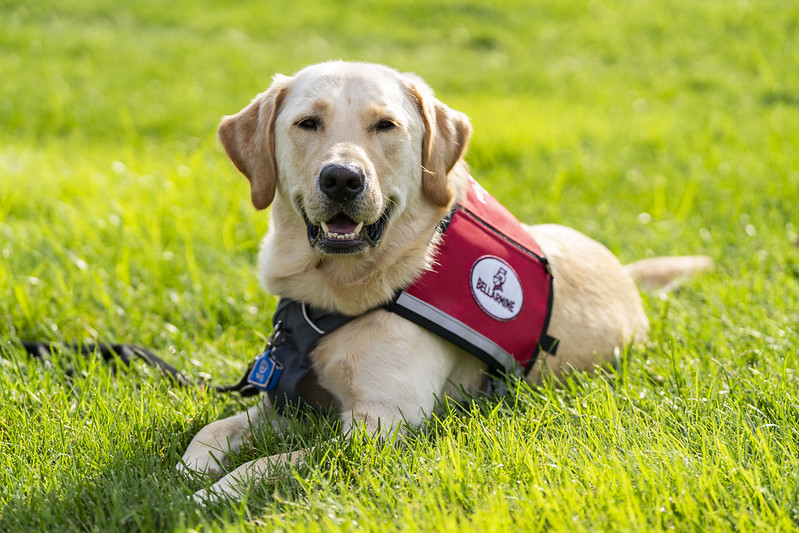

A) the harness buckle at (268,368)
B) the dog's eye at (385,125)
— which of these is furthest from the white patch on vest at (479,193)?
the harness buckle at (268,368)

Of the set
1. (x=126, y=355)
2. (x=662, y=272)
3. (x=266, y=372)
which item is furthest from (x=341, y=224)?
(x=662, y=272)

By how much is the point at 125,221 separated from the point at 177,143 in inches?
113

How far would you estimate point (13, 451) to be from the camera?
9.26ft

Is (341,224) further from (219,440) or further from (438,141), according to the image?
(219,440)

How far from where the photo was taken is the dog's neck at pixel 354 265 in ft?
10.1

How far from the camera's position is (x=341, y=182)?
285 cm

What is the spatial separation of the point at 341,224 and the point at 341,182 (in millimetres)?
230

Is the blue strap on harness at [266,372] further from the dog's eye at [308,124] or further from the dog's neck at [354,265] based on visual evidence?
the dog's eye at [308,124]

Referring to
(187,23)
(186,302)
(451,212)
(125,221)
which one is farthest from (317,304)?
(187,23)

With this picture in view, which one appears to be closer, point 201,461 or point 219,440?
point 201,461

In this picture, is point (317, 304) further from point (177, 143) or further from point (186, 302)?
point (177, 143)

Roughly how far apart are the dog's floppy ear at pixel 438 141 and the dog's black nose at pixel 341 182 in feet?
1.35

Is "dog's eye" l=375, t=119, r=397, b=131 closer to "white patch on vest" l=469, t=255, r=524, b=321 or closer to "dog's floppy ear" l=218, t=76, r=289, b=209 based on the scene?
"dog's floppy ear" l=218, t=76, r=289, b=209

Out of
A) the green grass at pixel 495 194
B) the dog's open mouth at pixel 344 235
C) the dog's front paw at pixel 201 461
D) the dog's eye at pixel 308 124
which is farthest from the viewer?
the dog's eye at pixel 308 124
